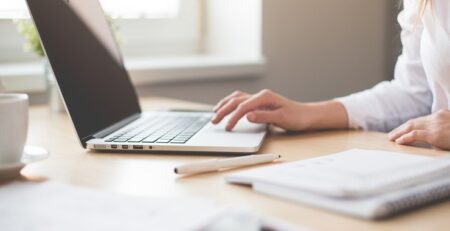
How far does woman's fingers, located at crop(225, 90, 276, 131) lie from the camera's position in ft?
3.33

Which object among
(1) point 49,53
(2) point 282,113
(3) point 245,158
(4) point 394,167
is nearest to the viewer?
(4) point 394,167

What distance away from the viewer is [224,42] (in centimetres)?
201

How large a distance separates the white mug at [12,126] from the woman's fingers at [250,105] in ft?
1.14

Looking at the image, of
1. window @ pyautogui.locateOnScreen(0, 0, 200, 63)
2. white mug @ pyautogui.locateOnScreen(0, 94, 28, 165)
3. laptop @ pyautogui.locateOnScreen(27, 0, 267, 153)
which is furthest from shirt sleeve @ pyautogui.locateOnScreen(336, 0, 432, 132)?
window @ pyautogui.locateOnScreen(0, 0, 200, 63)

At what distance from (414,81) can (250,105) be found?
373mm

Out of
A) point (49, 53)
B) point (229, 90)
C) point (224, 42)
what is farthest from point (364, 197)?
point (224, 42)

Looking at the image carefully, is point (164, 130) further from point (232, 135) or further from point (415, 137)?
point (415, 137)

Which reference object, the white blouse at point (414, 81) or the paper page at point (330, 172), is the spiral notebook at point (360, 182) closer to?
the paper page at point (330, 172)

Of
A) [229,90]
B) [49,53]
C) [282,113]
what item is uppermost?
[49,53]

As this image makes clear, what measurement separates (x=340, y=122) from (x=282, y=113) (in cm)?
12

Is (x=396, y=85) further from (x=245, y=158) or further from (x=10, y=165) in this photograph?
(x=10, y=165)

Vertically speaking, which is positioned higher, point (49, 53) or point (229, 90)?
point (49, 53)

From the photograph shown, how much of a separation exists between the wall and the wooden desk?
79 cm

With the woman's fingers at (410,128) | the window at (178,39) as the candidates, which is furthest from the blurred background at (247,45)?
the woman's fingers at (410,128)
